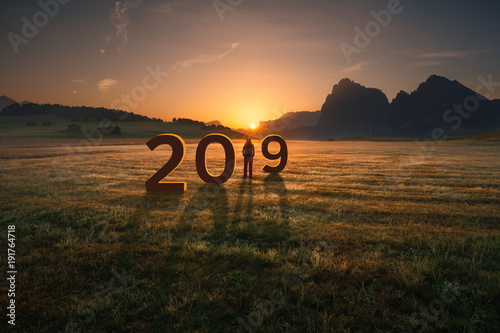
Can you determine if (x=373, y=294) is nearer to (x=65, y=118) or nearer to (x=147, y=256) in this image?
(x=147, y=256)

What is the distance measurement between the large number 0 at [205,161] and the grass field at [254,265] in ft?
10.2

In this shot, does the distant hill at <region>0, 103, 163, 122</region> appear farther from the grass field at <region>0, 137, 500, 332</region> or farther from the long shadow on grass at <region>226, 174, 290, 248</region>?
the grass field at <region>0, 137, 500, 332</region>

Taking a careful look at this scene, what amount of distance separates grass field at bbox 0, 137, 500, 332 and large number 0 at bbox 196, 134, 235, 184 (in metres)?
3.09

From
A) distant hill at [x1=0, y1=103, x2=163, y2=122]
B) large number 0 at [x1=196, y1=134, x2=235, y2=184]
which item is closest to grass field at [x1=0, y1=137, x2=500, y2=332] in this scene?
large number 0 at [x1=196, y1=134, x2=235, y2=184]

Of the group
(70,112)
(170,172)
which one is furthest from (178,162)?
(70,112)

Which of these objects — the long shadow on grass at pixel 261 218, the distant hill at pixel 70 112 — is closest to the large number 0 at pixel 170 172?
the long shadow on grass at pixel 261 218

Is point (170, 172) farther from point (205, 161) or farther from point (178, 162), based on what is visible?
point (205, 161)

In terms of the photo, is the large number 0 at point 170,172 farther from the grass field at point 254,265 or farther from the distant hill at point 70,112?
the distant hill at point 70,112

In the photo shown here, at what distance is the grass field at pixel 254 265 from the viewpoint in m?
2.90

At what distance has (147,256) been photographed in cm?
437

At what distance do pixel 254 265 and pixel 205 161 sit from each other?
8.12m

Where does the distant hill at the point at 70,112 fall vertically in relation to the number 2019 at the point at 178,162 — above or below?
above

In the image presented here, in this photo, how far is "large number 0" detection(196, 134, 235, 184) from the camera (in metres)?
11.0

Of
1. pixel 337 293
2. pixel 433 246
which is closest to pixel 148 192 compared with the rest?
pixel 337 293
